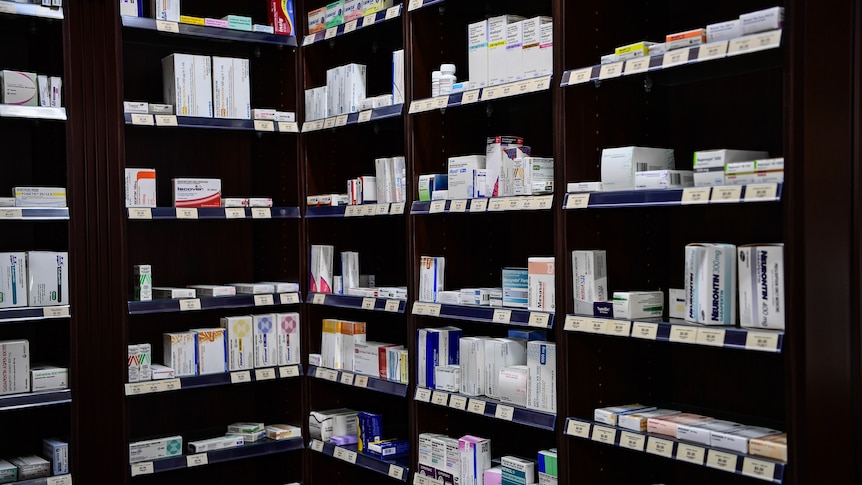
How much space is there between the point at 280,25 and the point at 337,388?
7.35 feet

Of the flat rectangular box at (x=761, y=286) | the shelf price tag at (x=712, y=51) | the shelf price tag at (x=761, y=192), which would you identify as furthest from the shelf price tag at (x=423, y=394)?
the shelf price tag at (x=712, y=51)

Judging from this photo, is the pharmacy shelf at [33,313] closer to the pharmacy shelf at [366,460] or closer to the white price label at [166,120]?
Answer: the white price label at [166,120]

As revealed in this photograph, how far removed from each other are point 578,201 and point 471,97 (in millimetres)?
851

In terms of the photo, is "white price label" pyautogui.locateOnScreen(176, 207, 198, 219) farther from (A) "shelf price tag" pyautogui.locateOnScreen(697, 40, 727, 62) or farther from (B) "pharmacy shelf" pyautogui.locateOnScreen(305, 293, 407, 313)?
(A) "shelf price tag" pyautogui.locateOnScreen(697, 40, 727, 62)

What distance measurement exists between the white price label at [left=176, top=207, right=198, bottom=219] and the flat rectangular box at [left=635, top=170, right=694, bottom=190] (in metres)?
2.65

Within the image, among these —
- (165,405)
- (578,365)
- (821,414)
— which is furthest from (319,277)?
(821,414)

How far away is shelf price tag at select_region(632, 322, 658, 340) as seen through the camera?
3.37 meters

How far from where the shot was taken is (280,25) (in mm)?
5402

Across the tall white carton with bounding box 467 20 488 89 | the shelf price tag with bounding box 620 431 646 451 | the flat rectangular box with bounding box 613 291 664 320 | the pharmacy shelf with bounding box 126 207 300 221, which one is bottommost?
the shelf price tag with bounding box 620 431 646 451

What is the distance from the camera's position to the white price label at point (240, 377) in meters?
5.20

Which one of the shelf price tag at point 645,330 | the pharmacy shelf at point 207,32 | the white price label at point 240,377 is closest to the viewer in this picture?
the shelf price tag at point 645,330

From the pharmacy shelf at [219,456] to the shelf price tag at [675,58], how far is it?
10.8 feet

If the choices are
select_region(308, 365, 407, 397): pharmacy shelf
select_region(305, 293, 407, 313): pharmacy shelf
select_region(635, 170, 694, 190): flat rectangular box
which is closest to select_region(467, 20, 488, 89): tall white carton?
select_region(635, 170, 694, 190): flat rectangular box

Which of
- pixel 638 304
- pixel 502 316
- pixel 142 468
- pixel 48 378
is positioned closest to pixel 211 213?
pixel 48 378
